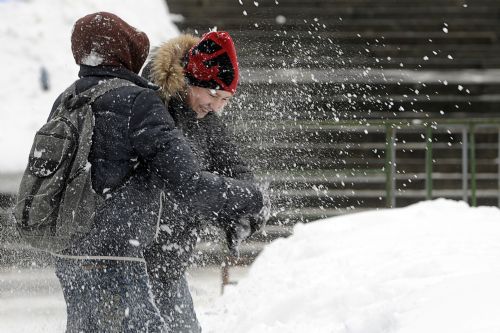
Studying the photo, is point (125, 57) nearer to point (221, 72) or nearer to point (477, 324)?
point (221, 72)

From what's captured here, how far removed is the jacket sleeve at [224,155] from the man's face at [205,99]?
14 cm

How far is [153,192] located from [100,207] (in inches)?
6.8

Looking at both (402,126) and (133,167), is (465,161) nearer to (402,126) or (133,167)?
(402,126)

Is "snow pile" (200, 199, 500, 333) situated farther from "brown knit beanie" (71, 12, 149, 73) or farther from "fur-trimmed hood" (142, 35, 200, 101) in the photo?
"brown knit beanie" (71, 12, 149, 73)

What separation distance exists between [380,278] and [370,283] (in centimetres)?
7

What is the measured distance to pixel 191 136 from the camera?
2943 mm

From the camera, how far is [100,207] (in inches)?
100

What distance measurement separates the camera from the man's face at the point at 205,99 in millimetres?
2842

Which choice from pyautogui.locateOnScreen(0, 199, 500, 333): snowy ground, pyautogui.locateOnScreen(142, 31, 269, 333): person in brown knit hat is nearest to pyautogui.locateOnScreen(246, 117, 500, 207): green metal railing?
pyautogui.locateOnScreen(0, 199, 500, 333): snowy ground

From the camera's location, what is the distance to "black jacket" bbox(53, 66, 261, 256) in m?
2.53

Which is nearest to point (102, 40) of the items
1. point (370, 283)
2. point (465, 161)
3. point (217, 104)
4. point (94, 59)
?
point (94, 59)

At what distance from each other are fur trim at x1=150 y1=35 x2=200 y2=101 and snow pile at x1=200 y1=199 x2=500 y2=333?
1.14 meters

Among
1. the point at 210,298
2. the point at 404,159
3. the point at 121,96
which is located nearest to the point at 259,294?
the point at 210,298

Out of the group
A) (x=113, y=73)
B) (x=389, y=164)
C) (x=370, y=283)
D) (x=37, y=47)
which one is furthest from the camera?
(x=37, y=47)
